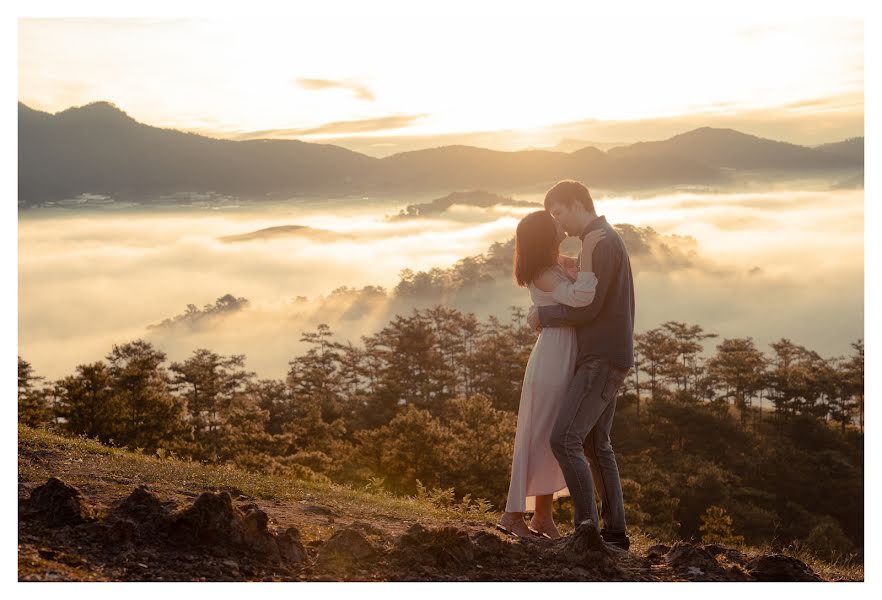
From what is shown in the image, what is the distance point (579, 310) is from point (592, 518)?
1271mm

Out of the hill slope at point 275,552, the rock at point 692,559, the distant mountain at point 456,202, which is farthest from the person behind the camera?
the distant mountain at point 456,202

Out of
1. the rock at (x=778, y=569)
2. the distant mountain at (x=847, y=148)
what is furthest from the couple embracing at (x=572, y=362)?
the distant mountain at (x=847, y=148)

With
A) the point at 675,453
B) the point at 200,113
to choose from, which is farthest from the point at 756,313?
the point at 200,113

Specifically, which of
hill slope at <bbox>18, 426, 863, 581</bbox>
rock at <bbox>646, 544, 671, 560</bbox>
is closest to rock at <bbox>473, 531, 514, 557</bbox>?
hill slope at <bbox>18, 426, 863, 581</bbox>

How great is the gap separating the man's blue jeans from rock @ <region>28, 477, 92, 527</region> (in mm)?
2854

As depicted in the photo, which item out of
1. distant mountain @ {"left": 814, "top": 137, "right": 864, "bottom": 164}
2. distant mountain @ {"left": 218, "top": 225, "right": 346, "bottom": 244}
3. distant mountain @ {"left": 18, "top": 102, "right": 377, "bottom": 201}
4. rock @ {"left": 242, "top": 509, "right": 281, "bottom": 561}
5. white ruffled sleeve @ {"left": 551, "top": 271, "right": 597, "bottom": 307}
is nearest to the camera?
rock @ {"left": 242, "top": 509, "right": 281, "bottom": 561}

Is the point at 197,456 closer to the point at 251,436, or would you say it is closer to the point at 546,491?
the point at 251,436

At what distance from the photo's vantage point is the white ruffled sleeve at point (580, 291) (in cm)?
559

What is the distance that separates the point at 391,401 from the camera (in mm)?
30375

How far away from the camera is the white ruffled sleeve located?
18.4 ft

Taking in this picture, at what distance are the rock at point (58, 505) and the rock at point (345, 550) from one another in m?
1.42

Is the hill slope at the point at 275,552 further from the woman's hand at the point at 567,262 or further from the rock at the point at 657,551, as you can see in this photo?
the woman's hand at the point at 567,262

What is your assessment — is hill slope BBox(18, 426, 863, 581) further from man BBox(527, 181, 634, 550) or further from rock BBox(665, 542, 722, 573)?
man BBox(527, 181, 634, 550)

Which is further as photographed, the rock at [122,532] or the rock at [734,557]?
the rock at [734,557]
